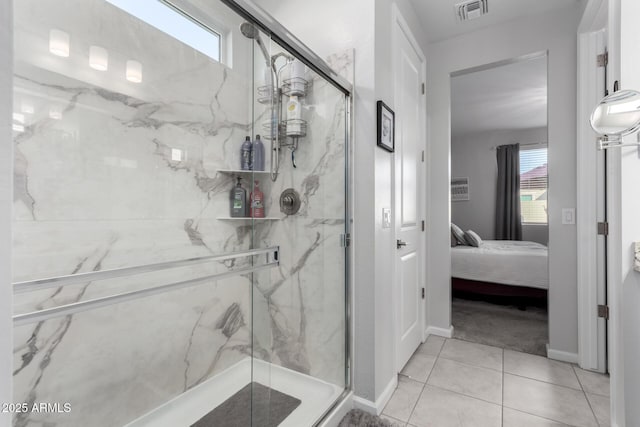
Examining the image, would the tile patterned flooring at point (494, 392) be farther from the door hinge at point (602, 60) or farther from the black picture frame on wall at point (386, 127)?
the door hinge at point (602, 60)

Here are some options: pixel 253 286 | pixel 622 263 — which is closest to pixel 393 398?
pixel 253 286

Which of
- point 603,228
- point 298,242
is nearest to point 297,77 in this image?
point 298,242

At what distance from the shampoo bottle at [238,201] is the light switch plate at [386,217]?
808 mm

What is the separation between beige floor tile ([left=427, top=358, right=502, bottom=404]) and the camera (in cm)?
191

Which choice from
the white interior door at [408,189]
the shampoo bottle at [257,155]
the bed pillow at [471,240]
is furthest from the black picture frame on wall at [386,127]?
the bed pillow at [471,240]

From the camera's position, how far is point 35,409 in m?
1.20

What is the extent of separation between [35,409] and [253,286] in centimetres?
94

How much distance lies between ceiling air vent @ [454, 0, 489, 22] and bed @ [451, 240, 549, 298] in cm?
254

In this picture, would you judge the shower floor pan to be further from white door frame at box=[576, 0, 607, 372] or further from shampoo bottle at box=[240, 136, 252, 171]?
white door frame at box=[576, 0, 607, 372]

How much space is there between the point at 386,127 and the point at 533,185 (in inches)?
214

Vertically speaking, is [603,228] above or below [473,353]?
above

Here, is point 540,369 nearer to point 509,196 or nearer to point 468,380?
point 468,380

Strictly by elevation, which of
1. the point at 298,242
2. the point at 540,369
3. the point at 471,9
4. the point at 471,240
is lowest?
the point at 540,369

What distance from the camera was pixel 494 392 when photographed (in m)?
1.92
